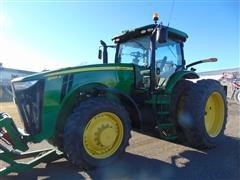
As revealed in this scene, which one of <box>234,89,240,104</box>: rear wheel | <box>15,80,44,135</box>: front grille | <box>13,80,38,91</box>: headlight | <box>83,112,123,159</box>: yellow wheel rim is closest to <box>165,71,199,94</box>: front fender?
<box>83,112,123,159</box>: yellow wheel rim

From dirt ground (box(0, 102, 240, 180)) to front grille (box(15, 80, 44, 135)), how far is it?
754 millimetres

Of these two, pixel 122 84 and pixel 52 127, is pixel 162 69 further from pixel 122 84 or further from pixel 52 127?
pixel 52 127

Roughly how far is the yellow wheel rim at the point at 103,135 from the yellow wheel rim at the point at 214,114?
2.50 m

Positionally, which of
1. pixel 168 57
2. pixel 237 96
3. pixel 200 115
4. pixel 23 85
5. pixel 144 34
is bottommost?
pixel 237 96

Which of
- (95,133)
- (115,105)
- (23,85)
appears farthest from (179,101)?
(23,85)

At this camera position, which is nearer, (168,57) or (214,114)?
(168,57)

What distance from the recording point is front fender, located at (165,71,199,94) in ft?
18.7

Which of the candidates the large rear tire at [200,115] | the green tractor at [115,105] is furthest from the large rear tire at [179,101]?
the large rear tire at [200,115]

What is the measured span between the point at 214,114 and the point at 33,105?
162 inches

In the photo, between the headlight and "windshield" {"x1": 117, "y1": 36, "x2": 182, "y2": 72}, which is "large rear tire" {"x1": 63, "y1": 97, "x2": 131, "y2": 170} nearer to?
the headlight

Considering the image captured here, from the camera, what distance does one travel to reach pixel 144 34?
5.90m

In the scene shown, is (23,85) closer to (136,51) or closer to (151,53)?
(151,53)

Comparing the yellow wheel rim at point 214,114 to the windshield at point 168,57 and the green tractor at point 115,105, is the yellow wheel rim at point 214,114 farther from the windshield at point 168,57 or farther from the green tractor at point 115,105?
the windshield at point 168,57

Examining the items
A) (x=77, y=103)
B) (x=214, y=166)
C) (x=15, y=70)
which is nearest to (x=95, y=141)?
(x=77, y=103)
